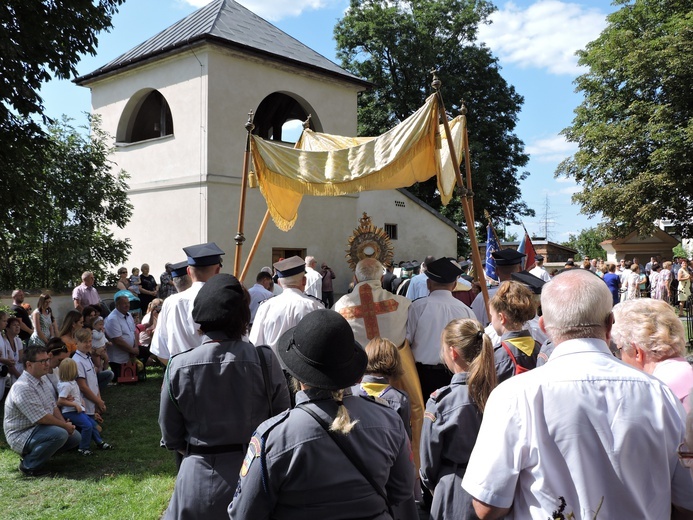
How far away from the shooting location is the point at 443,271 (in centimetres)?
530

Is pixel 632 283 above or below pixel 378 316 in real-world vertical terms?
below

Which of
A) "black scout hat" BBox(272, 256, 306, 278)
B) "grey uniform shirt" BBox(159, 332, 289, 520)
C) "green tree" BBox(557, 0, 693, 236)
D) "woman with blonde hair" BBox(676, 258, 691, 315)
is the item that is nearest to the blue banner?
"black scout hat" BBox(272, 256, 306, 278)

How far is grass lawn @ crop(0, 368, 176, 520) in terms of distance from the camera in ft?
15.8

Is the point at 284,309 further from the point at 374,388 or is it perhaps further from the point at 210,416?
the point at 210,416

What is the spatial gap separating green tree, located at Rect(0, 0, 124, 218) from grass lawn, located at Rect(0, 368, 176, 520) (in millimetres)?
5241

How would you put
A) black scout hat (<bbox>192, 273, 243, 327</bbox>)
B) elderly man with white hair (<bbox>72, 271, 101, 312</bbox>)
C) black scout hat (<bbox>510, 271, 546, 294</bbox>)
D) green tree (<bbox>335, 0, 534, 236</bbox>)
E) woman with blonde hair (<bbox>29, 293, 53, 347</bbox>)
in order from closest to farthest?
1. black scout hat (<bbox>192, 273, 243, 327</bbox>)
2. black scout hat (<bbox>510, 271, 546, 294</bbox>)
3. woman with blonde hair (<bbox>29, 293, 53, 347</bbox>)
4. elderly man with white hair (<bbox>72, 271, 101, 312</bbox>)
5. green tree (<bbox>335, 0, 534, 236</bbox>)

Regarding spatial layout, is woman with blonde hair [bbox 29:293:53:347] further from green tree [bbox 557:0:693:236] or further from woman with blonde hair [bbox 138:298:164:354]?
green tree [bbox 557:0:693:236]

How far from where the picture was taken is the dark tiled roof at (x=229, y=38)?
56.1ft

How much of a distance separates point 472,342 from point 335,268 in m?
17.1

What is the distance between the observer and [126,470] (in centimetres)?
580

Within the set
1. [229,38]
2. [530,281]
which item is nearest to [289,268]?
[530,281]

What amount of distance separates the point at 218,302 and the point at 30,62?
30.2 feet

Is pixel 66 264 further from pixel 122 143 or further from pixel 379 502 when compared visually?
pixel 379 502

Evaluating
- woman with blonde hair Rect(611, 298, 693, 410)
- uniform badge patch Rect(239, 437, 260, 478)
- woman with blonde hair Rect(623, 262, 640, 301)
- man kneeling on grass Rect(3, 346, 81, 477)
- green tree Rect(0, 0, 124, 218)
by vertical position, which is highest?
green tree Rect(0, 0, 124, 218)
